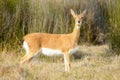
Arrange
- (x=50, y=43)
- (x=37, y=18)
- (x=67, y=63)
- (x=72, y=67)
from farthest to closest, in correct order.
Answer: (x=37, y=18), (x=50, y=43), (x=72, y=67), (x=67, y=63)

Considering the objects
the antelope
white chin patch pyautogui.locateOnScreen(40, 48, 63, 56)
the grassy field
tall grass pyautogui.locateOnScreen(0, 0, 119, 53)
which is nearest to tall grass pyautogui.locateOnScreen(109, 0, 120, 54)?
tall grass pyautogui.locateOnScreen(0, 0, 119, 53)

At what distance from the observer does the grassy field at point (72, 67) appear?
7668 mm

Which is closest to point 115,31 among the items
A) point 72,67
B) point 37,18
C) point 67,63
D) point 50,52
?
point 37,18

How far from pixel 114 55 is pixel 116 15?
41.6 inches

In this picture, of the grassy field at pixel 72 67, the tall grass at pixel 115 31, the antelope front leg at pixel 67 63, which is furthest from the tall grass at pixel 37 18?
the antelope front leg at pixel 67 63

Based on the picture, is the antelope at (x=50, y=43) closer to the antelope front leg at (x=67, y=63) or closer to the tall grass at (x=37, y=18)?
the antelope front leg at (x=67, y=63)

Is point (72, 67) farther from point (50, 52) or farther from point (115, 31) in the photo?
point (115, 31)

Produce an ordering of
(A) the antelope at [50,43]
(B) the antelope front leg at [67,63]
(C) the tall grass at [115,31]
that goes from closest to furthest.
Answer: (B) the antelope front leg at [67,63] → (A) the antelope at [50,43] → (C) the tall grass at [115,31]

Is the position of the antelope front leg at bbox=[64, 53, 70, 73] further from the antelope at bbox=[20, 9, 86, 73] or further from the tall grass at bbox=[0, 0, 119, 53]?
the tall grass at bbox=[0, 0, 119, 53]

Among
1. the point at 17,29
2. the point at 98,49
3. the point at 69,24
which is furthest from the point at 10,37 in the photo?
the point at 98,49

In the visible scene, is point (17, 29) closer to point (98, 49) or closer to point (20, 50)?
point (20, 50)

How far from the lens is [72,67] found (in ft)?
30.0

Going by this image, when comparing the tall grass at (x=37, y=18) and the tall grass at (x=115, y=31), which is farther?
the tall grass at (x=115, y=31)

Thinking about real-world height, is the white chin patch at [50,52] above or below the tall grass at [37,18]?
below
